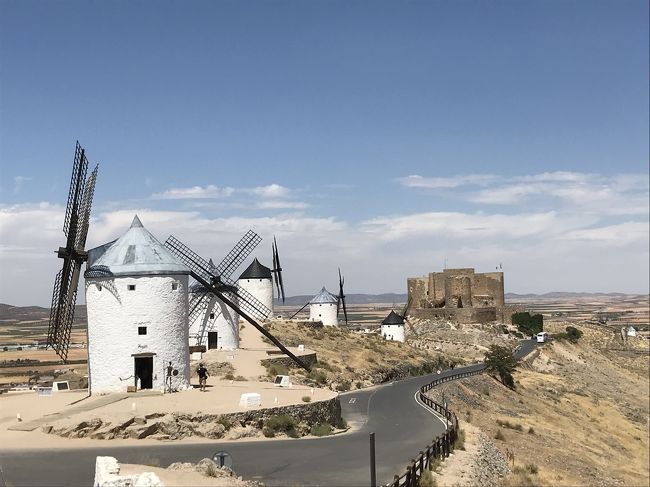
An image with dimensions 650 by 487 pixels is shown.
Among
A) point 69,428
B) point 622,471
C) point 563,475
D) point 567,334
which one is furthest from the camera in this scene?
point 567,334

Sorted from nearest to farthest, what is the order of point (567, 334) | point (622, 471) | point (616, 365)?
1. point (622, 471)
2. point (616, 365)
3. point (567, 334)

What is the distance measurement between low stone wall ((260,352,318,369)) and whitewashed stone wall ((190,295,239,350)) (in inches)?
133

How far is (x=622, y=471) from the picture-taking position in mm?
29484

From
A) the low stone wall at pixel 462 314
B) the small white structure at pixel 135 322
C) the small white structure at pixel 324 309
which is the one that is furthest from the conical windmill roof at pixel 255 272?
the small white structure at pixel 135 322

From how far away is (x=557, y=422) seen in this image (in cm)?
3675

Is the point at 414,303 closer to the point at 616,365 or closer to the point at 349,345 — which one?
the point at 616,365

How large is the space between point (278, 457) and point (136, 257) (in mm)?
10618

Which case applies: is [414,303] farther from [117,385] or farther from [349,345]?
[117,385]

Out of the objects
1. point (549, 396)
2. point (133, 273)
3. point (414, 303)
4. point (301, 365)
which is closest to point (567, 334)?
point (414, 303)

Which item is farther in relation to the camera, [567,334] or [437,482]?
[567,334]

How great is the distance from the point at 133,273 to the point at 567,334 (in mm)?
62628

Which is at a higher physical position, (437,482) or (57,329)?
(57,329)

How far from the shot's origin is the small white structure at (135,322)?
78.9ft

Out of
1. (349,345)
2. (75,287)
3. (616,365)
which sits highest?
(75,287)
